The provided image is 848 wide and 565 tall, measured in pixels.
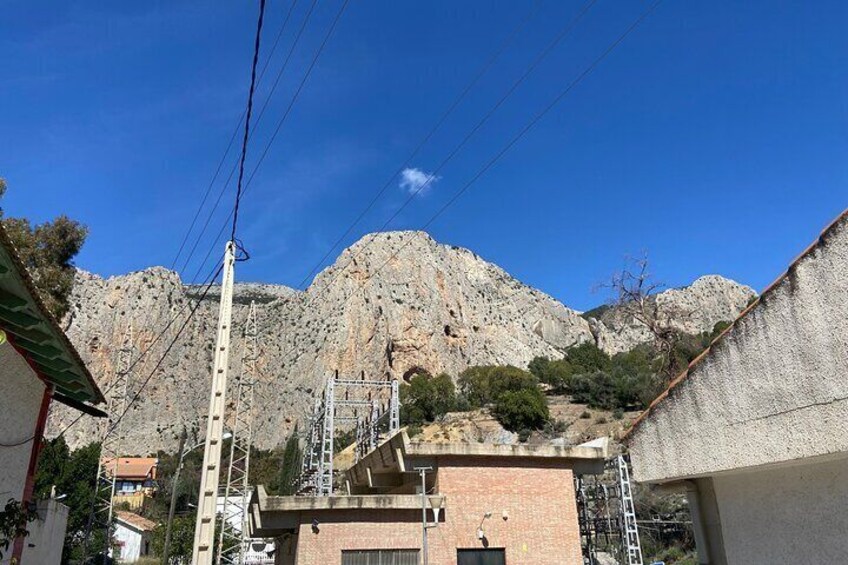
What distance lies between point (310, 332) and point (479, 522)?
243 ft

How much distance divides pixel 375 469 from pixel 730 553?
1440 cm

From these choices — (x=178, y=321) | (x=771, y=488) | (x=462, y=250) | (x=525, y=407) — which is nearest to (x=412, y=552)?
(x=771, y=488)

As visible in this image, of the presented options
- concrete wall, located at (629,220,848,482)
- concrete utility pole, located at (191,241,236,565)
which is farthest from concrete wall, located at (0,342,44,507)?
concrete wall, located at (629,220,848,482)

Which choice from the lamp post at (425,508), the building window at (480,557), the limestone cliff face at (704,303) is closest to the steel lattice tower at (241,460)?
the lamp post at (425,508)

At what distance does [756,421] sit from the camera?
14.5 feet

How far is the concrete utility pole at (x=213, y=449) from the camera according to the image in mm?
9203

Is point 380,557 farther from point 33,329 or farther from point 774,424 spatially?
point 774,424

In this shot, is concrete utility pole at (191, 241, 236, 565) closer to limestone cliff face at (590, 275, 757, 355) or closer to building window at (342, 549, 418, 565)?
building window at (342, 549, 418, 565)

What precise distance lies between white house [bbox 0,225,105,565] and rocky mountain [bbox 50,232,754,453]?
65.4 meters

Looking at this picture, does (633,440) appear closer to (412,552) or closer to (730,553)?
(730,553)

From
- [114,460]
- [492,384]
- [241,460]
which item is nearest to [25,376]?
[241,460]

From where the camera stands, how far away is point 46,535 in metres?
11.7

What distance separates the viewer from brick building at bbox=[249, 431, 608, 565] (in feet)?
45.5

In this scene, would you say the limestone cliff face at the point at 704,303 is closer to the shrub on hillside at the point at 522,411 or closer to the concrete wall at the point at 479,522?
the shrub on hillside at the point at 522,411
